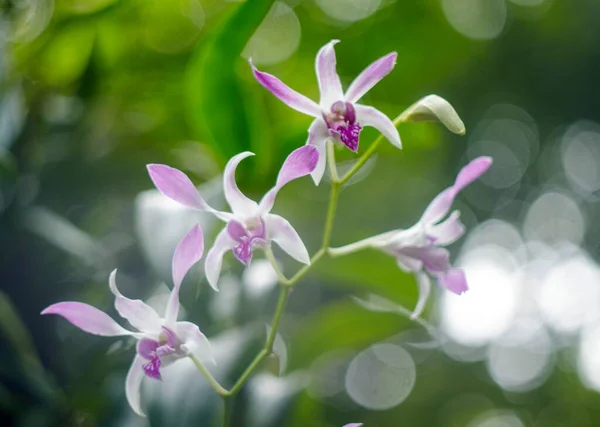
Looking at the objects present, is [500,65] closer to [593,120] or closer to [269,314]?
[593,120]

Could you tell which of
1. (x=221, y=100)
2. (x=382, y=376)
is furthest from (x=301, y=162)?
(x=382, y=376)

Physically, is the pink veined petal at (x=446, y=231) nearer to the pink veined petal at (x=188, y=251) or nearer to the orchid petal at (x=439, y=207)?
the orchid petal at (x=439, y=207)

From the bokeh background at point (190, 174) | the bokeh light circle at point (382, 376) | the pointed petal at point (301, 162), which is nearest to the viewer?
the pointed petal at point (301, 162)

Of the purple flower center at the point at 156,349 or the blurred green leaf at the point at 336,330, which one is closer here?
the purple flower center at the point at 156,349

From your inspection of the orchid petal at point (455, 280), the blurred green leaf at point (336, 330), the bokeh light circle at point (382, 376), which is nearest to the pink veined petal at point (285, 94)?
the orchid petal at point (455, 280)

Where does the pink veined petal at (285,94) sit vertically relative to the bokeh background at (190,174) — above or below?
above

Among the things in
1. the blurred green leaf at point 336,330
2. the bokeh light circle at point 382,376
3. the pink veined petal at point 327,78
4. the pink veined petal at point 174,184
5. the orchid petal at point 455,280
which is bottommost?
the bokeh light circle at point 382,376

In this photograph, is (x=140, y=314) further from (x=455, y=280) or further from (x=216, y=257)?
(x=455, y=280)

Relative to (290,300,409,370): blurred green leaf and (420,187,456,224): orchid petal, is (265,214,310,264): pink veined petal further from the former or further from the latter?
(290,300,409,370): blurred green leaf

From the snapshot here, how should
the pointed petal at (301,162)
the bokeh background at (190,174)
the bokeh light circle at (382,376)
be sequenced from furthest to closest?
the bokeh light circle at (382,376) < the bokeh background at (190,174) < the pointed petal at (301,162)
